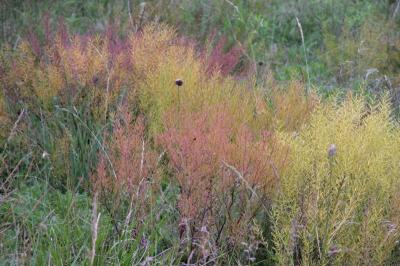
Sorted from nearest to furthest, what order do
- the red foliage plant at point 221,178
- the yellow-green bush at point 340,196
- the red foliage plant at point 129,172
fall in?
the yellow-green bush at point 340,196
the red foliage plant at point 221,178
the red foliage plant at point 129,172

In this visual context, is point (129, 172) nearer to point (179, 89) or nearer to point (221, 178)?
point (221, 178)

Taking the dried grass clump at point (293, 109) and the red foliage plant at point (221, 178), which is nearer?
the red foliage plant at point (221, 178)

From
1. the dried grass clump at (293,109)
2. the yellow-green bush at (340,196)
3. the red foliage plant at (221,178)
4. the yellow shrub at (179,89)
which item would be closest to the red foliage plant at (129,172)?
the red foliage plant at (221,178)

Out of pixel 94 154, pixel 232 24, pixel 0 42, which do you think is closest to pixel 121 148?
pixel 94 154

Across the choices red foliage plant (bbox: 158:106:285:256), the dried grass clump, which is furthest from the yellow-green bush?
the dried grass clump

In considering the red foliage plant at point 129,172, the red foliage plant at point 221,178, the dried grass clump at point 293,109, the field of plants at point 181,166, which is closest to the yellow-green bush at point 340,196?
the field of plants at point 181,166

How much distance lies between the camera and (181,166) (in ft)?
10.0

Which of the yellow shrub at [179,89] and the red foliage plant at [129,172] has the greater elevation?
the yellow shrub at [179,89]

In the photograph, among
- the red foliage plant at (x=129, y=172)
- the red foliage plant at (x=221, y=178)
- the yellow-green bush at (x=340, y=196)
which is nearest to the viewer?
the yellow-green bush at (x=340, y=196)

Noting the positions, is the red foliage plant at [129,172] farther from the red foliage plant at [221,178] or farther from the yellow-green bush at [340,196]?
the yellow-green bush at [340,196]

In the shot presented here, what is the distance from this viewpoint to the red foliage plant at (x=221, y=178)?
298 centimetres

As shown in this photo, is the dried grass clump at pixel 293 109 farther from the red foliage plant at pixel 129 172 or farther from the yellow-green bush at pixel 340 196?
the red foliage plant at pixel 129 172

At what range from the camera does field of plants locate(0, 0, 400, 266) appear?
2.93m

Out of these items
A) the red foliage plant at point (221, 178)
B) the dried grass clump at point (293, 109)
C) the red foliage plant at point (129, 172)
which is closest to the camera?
the red foliage plant at point (221, 178)
